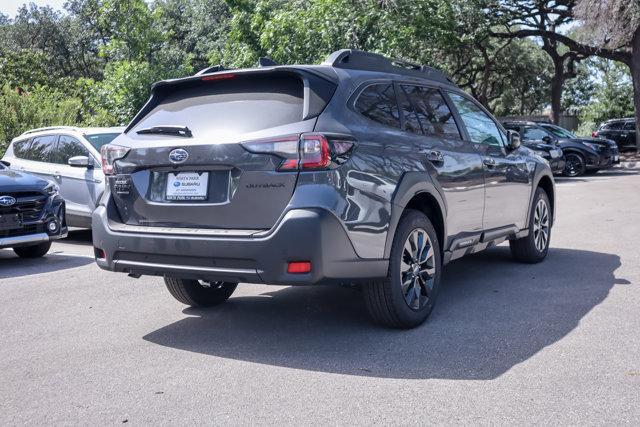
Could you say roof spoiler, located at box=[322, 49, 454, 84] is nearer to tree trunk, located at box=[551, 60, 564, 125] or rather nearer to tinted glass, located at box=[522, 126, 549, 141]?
tinted glass, located at box=[522, 126, 549, 141]

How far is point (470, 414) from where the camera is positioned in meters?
3.77

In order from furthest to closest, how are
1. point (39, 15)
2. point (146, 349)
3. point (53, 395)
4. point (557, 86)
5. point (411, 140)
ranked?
point (39, 15) < point (557, 86) < point (411, 140) < point (146, 349) < point (53, 395)

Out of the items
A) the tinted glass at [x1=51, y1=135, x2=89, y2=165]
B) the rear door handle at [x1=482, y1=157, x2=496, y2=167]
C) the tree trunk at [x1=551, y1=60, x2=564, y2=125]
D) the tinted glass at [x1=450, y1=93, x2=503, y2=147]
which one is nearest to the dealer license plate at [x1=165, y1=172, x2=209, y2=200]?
the tinted glass at [x1=450, y1=93, x2=503, y2=147]

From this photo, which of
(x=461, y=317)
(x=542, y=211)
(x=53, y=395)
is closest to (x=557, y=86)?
(x=542, y=211)

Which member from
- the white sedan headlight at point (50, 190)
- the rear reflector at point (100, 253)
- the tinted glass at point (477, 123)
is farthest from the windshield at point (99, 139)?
the tinted glass at point (477, 123)

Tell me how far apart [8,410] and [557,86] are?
3548 cm

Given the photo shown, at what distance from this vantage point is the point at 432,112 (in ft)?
20.1

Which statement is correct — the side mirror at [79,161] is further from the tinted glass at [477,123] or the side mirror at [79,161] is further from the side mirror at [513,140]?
the side mirror at [513,140]

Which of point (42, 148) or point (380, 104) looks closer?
point (380, 104)

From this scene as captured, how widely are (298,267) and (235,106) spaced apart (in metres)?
1.22

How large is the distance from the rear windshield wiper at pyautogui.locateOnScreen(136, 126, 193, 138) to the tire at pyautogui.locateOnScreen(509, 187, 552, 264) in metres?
4.08

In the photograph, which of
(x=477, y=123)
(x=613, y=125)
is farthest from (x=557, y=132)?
(x=477, y=123)

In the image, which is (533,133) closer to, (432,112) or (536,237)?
(536,237)

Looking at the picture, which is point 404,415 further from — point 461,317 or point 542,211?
point 542,211
